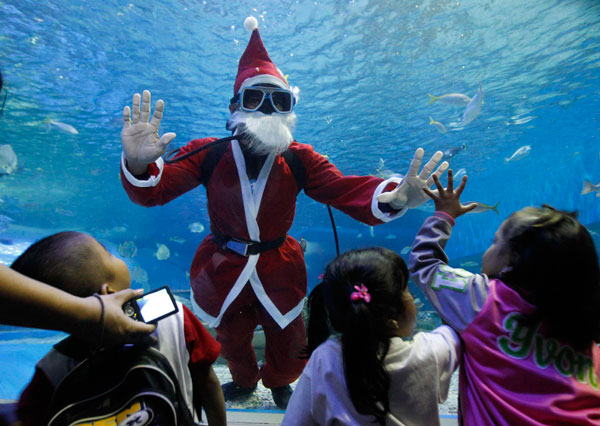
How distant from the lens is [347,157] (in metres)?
14.7

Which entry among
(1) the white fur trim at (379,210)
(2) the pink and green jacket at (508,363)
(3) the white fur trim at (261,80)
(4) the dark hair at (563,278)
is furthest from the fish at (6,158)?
(4) the dark hair at (563,278)

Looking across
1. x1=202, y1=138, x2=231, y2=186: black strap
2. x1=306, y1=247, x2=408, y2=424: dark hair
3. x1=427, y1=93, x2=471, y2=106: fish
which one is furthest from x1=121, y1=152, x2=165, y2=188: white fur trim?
x1=427, y1=93, x2=471, y2=106: fish

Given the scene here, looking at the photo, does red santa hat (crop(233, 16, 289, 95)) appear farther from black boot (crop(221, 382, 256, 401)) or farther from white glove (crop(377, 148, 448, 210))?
black boot (crop(221, 382, 256, 401))

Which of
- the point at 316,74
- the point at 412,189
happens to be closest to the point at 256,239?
the point at 412,189

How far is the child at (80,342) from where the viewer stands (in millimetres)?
901

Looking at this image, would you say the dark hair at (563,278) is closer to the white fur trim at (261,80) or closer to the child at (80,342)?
the child at (80,342)

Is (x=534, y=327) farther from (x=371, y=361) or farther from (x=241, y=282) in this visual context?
Answer: (x=241, y=282)

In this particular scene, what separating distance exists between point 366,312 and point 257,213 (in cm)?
122

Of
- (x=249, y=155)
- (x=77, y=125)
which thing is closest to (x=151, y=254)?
Result: (x=77, y=125)

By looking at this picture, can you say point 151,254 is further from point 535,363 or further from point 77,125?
point 535,363

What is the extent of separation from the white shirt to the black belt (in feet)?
3.47

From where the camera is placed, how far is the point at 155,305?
991mm

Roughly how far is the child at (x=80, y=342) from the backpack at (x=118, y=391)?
8cm

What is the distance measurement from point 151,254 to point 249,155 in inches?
894
